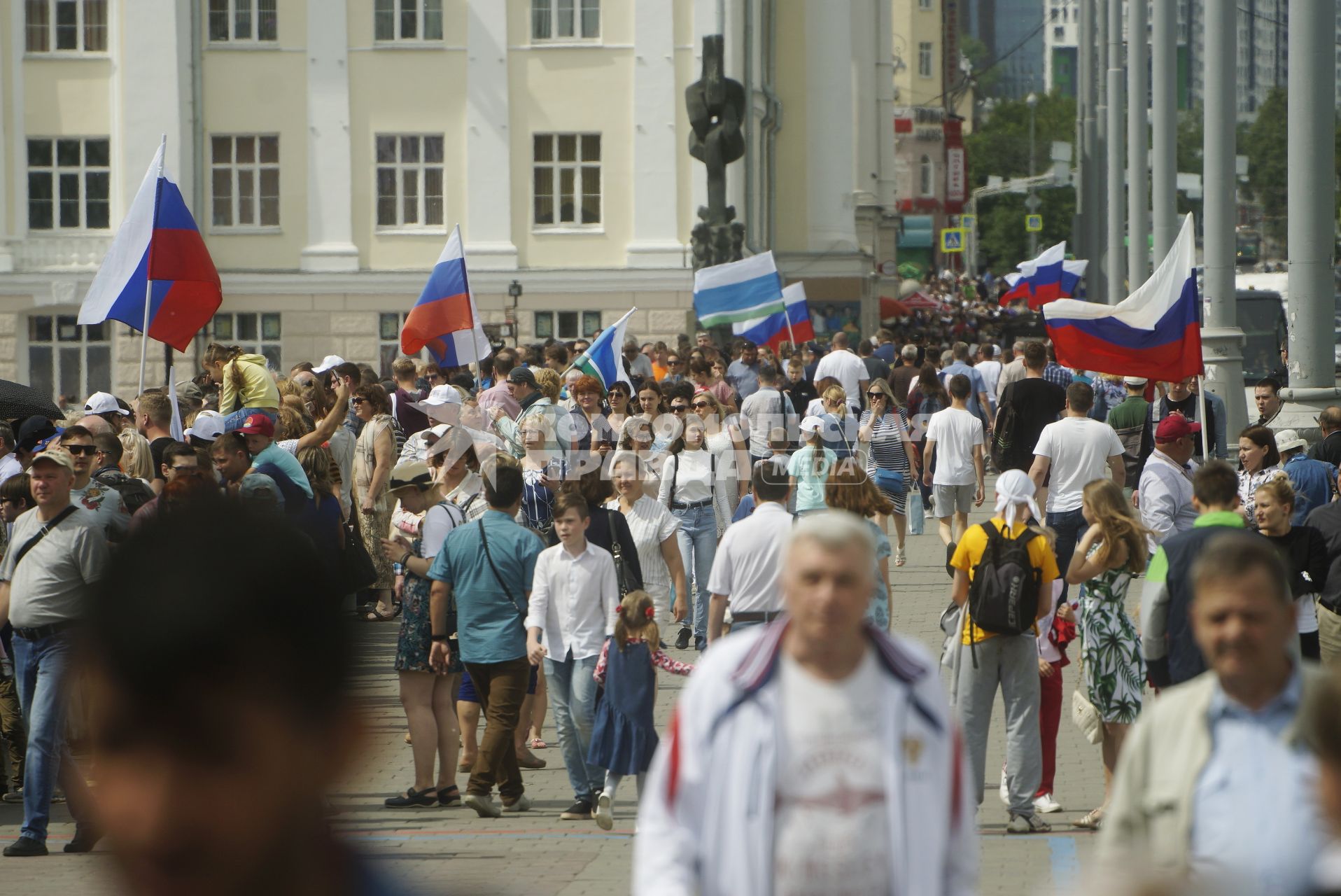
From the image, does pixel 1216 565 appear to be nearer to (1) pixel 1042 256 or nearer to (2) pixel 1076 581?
(2) pixel 1076 581

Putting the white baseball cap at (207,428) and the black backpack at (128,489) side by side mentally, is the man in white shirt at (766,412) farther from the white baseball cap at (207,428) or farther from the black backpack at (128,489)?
the black backpack at (128,489)

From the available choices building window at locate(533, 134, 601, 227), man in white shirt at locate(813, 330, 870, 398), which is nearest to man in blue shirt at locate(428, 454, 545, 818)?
man in white shirt at locate(813, 330, 870, 398)

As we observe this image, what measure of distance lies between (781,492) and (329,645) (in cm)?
839

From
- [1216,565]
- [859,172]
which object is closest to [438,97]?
[859,172]

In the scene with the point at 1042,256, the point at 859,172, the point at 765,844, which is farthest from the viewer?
the point at 859,172

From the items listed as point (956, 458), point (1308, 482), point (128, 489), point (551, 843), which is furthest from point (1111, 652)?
point (956, 458)

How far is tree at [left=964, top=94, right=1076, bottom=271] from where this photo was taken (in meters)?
107

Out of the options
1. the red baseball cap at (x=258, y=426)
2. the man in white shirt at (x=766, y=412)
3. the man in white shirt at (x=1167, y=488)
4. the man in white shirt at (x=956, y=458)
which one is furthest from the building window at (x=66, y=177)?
the man in white shirt at (x=1167, y=488)

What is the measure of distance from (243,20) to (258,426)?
29.7m

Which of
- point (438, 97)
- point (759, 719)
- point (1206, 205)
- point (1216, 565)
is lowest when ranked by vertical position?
point (759, 719)

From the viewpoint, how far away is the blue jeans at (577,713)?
30.3 ft

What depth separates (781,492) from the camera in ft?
32.6

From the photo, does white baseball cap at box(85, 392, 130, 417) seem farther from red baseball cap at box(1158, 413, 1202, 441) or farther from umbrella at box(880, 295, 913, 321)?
umbrella at box(880, 295, 913, 321)

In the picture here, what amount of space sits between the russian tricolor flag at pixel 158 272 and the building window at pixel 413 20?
2454cm
